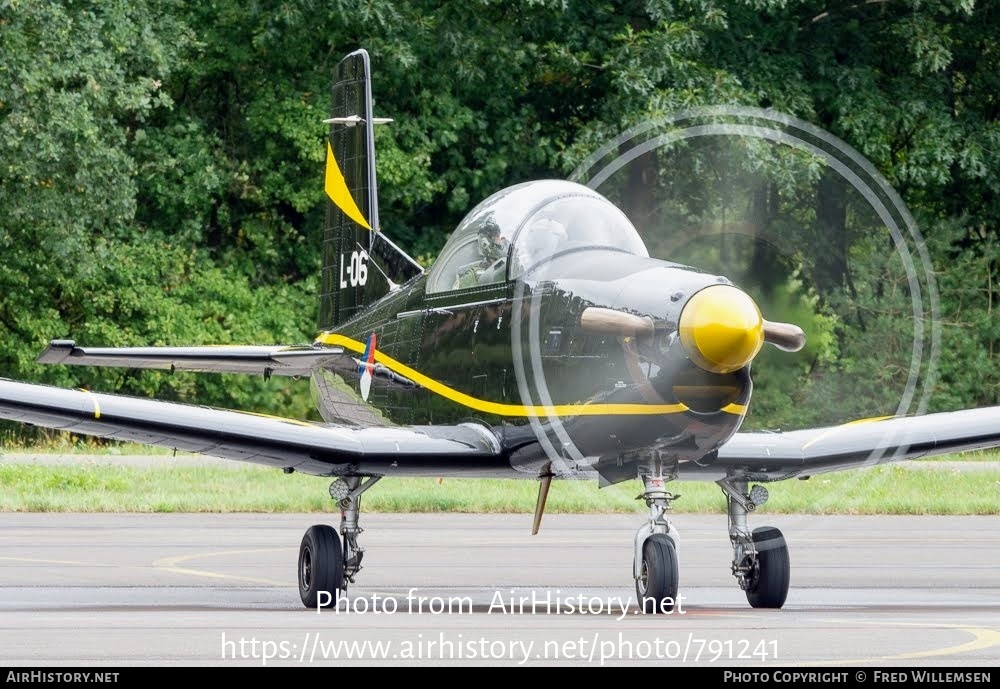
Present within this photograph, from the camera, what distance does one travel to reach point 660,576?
10.0 m

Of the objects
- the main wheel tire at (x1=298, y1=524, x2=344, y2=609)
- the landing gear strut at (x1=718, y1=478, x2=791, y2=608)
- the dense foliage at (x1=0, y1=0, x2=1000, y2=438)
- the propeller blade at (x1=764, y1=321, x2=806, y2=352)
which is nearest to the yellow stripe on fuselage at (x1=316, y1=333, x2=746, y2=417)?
the propeller blade at (x1=764, y1=321, x2=806, y2=352)

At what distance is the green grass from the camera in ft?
65.8

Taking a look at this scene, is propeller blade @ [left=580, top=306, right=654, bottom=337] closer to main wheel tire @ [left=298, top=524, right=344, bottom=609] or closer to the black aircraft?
the black aircraft

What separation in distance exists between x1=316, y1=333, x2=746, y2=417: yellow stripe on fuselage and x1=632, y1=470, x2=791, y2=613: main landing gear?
0.59 m

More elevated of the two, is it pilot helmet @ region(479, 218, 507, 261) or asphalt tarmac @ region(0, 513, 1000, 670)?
pilot helmet @ region(479, 218, 507, 261)

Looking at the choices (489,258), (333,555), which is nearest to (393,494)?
(333,555)

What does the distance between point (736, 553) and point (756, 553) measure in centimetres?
22

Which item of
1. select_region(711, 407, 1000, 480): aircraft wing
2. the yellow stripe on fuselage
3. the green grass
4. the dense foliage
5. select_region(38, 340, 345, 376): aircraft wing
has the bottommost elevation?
the green grass

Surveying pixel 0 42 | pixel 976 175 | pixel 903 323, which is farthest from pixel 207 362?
pixel 976 175

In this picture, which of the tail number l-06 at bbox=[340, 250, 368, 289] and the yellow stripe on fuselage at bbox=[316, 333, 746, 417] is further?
the tail number l-06 at bbox=[340, 250, 368, 289]

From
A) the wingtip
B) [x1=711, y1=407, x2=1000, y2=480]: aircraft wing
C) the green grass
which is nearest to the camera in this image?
[x1=711, y1=407, x2=1000, y2=480]: aircraft wing

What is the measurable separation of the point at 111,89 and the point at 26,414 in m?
19.6

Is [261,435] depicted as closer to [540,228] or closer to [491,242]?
[491,242]

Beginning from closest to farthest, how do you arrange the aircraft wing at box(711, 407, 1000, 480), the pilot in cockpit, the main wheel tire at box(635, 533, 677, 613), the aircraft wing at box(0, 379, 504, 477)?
1. the main wheel tire at box(635, 533, 677, 613)
2. the aircraft wing at box(0, 379, 504, 477)
3. the pilot in cockpit
4. the aircraft wing at box(711, 407, 1000, 480)
